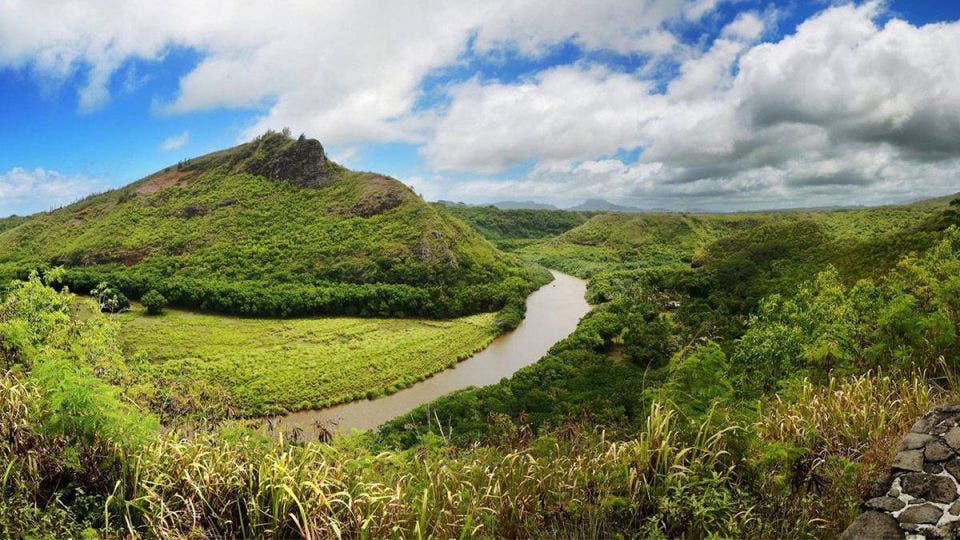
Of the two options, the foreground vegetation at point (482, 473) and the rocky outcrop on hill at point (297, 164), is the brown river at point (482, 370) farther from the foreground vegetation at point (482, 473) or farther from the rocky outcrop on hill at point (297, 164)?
the rocky outcrop on hill at point (297, 164)

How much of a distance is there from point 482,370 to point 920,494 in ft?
121

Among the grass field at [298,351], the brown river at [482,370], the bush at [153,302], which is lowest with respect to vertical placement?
the brown river at [482,370]

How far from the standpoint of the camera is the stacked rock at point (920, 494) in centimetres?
386

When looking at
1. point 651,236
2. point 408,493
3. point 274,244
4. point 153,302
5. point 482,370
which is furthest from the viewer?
point 651,236

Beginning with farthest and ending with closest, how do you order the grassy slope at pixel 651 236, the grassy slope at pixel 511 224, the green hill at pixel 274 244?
the grassy slope at pixel 511 224 → the grassy slope at pixel 651 236 → the green hill at pixel 274 244

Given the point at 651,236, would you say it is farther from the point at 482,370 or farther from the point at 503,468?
the point at 503,468

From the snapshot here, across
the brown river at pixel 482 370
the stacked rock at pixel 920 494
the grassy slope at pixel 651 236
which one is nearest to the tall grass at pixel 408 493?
the stacked rock at pixel 920 494

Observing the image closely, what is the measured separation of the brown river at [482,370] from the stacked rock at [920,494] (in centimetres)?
1126

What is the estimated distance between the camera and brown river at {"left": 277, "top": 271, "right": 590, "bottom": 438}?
96.7 ft

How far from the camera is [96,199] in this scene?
90062 mm

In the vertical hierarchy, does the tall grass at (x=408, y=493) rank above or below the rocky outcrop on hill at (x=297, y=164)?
below

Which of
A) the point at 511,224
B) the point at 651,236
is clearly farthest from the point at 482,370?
the point at 511,224

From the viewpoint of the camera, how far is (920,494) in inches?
160

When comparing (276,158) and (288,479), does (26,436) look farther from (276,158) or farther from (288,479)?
(276,158)
